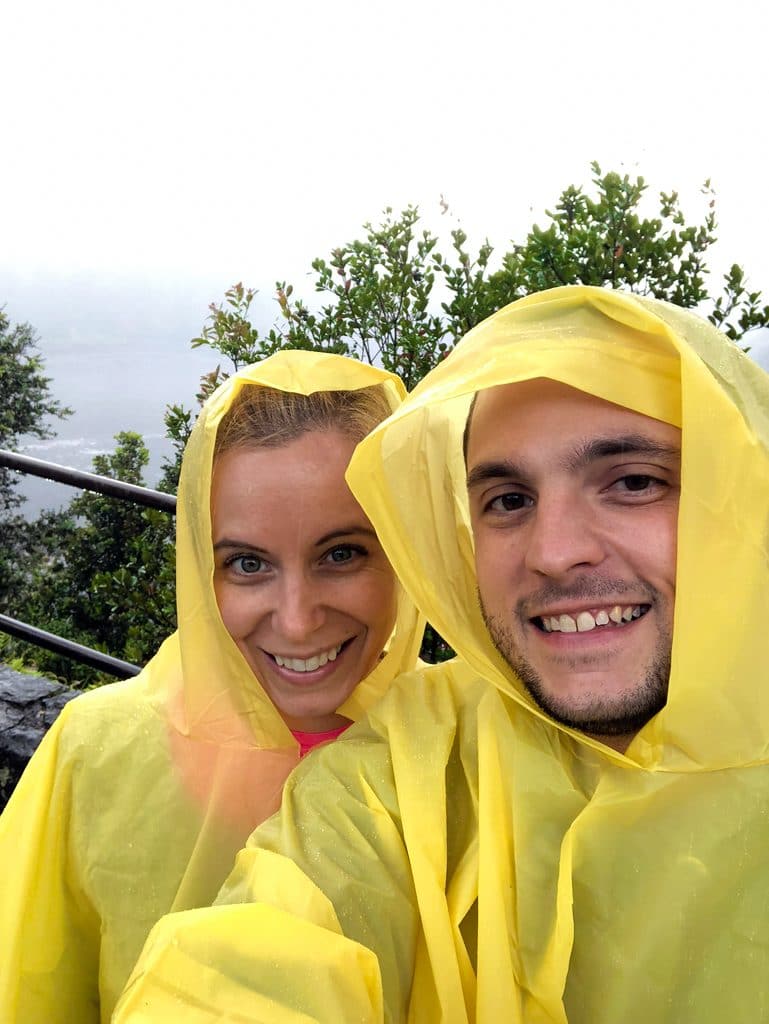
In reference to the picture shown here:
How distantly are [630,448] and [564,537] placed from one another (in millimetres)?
164

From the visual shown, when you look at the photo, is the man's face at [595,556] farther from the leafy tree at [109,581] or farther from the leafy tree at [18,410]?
the leafy tree at [18,410]

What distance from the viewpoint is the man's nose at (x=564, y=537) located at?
1.29 m

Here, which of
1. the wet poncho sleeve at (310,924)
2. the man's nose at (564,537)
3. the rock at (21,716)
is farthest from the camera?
the rock at (21,716)

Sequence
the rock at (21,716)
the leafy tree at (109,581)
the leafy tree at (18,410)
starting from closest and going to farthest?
the rock at (21,716) < the leafy tree at (109,581) < the leafy tree at (18,410)

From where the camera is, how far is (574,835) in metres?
1.24

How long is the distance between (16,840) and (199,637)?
48 cm

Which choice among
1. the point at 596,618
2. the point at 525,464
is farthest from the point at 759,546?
the point at 525,464

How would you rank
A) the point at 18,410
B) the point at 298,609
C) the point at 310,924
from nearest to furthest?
the point at 310,924 → the point at 298,609 → the point at 18,410

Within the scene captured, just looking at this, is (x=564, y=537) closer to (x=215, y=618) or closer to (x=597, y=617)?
(x=597, y=617)

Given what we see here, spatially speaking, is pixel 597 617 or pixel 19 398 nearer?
pixel 597 617

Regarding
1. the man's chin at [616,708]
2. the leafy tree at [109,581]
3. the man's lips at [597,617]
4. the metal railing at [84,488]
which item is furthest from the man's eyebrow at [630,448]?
the leafy tree at [109,581]

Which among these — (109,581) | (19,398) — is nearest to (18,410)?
(19,398)

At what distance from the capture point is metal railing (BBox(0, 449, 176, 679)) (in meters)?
2.22

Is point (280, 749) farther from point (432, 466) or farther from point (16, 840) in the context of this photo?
point (432, 466)
